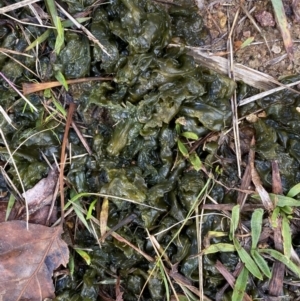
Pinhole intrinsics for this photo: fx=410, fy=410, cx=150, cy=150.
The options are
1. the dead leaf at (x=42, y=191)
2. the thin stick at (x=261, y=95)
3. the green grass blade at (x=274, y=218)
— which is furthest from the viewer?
the dead leaf at (x=42, y=191)

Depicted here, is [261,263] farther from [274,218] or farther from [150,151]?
[150,151]

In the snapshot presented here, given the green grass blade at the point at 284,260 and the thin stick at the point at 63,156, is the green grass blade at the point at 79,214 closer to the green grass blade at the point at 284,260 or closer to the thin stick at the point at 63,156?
the thin stick at the point at 63,156

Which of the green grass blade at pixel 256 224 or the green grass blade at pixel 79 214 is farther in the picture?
the green grass blade at pixel 79 214

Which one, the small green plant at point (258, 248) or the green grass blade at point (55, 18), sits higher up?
the green grass blade at point (55, 18)

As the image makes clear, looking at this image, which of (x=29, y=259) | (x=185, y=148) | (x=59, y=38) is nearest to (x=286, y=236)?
(x=185, y=148)

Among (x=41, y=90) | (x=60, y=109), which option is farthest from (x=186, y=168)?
(x=41, y=90)

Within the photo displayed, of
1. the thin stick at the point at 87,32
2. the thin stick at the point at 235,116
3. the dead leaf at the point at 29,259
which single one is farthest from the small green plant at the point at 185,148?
the dead leaf at the point at 29,259

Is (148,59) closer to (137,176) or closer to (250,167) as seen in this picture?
(137,176)
